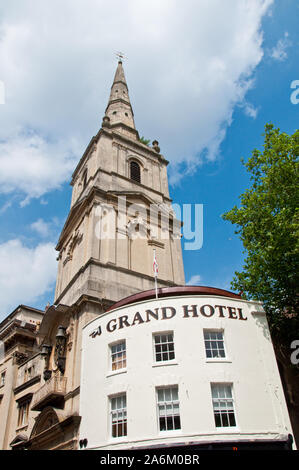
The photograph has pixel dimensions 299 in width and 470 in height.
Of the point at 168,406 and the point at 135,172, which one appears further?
the point at 135,172

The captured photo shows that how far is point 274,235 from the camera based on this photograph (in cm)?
1941

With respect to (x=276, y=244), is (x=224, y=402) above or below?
below

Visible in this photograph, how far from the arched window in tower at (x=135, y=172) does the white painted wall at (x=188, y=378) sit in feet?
69.3

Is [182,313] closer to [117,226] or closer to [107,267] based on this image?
[107,267]

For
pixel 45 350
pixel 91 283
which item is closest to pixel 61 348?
pixel 45 350

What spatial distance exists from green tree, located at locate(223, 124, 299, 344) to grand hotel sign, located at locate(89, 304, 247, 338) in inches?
115

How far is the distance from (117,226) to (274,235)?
48.0ft

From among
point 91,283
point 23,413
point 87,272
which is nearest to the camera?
point 91,283

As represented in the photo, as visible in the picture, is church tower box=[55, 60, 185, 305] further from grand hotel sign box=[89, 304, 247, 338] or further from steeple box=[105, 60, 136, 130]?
grand hotel sign box=[89, 304, 247, 338]

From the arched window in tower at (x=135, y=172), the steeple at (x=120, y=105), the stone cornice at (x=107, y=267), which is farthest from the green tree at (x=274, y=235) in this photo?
the steeple at (x=120, y=105)

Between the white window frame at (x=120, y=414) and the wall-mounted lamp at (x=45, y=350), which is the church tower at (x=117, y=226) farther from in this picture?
the white window frame at (x=120, y=414)

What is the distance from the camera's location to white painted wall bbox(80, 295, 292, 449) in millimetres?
15086

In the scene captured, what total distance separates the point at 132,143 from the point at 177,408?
99.4 ft

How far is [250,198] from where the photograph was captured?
21.5 m
